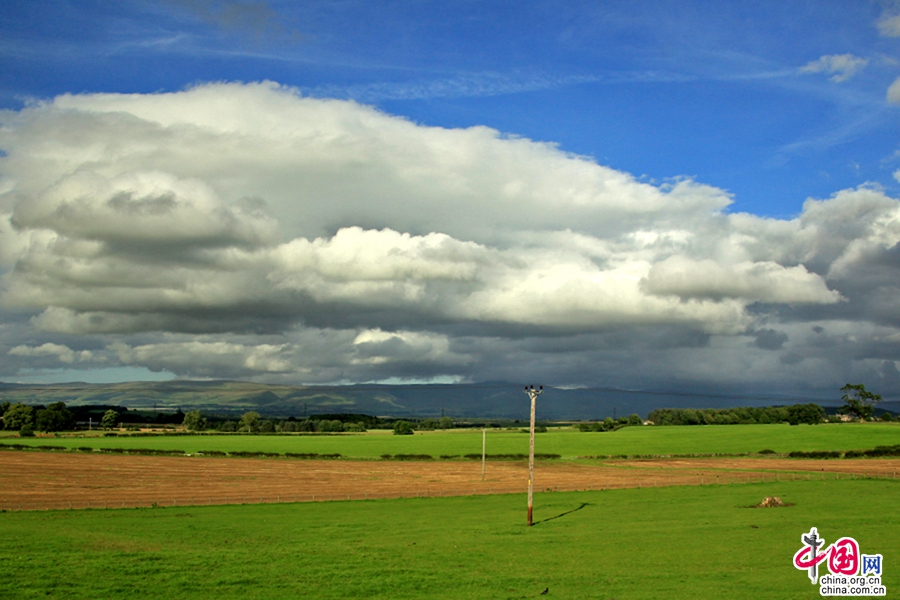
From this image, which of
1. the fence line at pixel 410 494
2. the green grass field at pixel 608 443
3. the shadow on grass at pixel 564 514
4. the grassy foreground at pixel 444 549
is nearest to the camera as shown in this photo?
the grassy foreground at pixel 444 549

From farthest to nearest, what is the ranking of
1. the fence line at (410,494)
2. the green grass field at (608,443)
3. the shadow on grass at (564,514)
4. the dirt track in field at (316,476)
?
the green grass field at (608,443) → the dirt track in field at (316,476) → the fence line at (410,494) → the shadow on grass at (564,514)

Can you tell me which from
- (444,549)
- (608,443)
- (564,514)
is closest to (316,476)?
(564,514)

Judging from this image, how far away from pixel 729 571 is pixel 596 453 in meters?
108

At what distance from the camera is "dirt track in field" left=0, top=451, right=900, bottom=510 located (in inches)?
2645

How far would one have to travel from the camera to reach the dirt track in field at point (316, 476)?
67188 mm

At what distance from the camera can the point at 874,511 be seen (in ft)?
151

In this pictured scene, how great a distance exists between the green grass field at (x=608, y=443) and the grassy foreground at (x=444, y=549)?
8155 cm

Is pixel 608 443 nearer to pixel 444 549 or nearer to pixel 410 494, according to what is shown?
pixel 410 494

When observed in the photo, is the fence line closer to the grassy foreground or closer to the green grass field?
the grassy foreground

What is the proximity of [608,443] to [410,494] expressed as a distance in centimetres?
9790

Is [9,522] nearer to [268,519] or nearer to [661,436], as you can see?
[268,519]

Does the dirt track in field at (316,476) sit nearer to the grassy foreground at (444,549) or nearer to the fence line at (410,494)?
the fence line at (410,494)

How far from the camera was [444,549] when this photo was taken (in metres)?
36.2

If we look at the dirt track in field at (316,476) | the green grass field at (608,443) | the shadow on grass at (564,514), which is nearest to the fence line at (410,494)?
the dirt track in field at (316,476)
